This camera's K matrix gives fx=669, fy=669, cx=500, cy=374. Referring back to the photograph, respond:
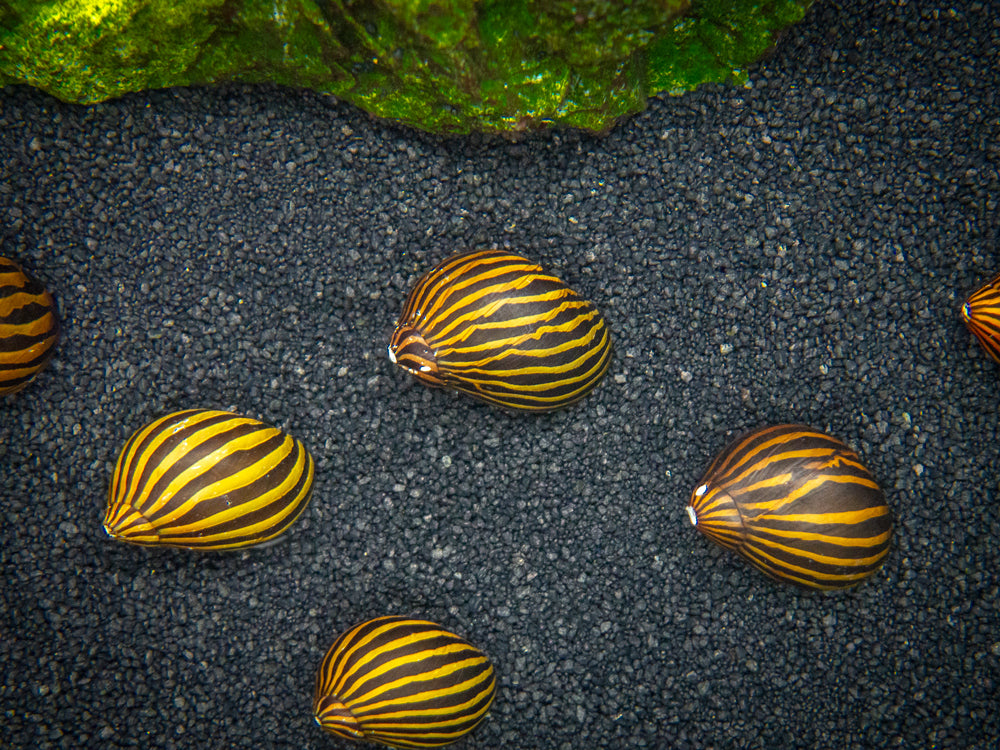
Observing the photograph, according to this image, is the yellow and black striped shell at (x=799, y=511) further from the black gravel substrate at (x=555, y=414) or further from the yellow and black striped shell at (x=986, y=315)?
the yellow and black striped shell at (x=986, y=315)

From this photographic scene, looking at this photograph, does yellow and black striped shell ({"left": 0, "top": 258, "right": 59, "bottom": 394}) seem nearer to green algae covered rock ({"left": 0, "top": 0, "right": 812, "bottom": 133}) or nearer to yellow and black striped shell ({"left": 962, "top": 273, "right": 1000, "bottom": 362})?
green algae covered rock ({"left": 0, "top": 0, "right": 812, "bottom": 133})

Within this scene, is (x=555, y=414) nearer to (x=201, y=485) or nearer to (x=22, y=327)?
(x=201, y=485)

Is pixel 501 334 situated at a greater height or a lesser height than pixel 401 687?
greater

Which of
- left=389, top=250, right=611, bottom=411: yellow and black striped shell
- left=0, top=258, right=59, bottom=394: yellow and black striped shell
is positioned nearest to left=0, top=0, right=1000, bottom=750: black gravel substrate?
left=0, top=258, right=59, bottom=394: yellow and black striped shell

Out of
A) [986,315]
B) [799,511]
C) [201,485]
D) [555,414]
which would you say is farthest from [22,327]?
[986,315]

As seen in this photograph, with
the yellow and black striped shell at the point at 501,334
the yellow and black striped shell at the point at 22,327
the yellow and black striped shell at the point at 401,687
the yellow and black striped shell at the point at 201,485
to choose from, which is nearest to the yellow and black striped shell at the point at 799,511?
the yellow and black striped shell at the point at 501,334

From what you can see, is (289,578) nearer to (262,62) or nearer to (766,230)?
(262,62)
